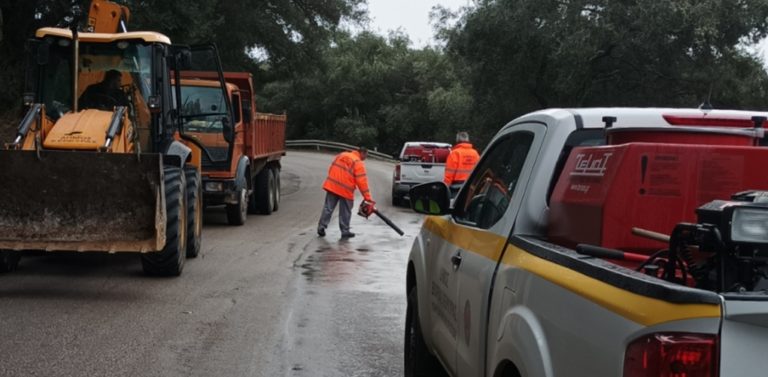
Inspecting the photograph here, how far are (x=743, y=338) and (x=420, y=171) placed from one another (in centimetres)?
2103

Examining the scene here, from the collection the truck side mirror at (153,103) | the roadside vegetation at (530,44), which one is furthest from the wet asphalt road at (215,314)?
the roadside vegetation at (530,44)

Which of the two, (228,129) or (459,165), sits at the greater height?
(228,129)

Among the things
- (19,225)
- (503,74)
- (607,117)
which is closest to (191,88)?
(19,225)

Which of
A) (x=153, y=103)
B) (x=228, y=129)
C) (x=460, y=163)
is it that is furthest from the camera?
(x=460, y=163)

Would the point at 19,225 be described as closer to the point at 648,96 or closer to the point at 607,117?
the point at 607,117

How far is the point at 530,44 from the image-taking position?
98.5ft

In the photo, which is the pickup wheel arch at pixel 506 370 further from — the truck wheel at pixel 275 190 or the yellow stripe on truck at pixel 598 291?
the truck wheel at pixel 275 190

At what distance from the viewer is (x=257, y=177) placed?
20266 millimetres

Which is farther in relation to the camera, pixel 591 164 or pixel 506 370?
pixel 591 164

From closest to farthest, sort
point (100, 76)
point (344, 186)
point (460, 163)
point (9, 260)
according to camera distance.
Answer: point (9, 260)
point (100, 76)
point (344, 186)
point (460, 163)

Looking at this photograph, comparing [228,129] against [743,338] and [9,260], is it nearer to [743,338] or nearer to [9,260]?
[9,260]

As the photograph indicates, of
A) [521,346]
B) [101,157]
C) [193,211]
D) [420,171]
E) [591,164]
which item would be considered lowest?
[193,211]

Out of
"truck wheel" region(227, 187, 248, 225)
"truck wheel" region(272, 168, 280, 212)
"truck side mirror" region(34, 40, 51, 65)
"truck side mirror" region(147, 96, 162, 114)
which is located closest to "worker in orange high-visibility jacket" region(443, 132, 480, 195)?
"truck wheel" region(227, 187, 248, 225)

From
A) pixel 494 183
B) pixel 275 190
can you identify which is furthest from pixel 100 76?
pixel 275 190
